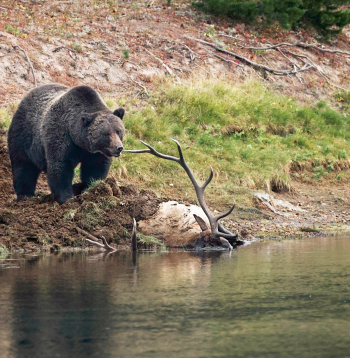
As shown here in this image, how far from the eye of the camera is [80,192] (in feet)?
35.5

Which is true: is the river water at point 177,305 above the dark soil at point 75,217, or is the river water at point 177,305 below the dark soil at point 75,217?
below

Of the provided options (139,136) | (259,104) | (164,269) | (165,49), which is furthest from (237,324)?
(165,49)

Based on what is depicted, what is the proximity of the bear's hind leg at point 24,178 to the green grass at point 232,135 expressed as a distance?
7.28 feet

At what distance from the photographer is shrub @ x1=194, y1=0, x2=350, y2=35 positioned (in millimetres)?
21406

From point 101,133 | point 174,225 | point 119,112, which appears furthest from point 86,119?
point 174,225

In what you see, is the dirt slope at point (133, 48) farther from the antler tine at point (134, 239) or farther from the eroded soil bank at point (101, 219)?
the antler tine at point (134, 239)

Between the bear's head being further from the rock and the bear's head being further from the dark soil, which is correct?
the rock

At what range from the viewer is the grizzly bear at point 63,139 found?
1007 cm

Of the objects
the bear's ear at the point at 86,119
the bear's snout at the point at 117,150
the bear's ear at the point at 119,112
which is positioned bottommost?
the bear's snout at the point at 117,150

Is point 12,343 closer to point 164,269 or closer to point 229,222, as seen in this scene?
point 164,269

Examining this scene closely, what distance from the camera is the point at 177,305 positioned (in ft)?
17.9

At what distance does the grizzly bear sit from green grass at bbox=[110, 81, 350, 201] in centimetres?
234

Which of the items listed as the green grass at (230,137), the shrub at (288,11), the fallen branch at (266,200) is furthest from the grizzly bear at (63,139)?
the shrub at (288,11)

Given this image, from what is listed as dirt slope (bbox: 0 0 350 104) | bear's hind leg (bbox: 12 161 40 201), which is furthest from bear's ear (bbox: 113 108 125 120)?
dirt slope (bbox: 0 0 350 104)
